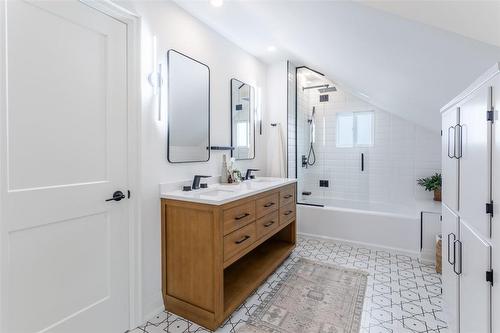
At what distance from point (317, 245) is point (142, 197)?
2375 mm

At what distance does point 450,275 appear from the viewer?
1.54 metres

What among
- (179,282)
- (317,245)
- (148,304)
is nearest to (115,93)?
(179,282)

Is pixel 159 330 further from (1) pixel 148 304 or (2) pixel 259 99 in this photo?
(2) pixel 259 99

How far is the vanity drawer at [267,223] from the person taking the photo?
2.22m

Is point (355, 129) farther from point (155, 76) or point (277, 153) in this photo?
point (155, 76)

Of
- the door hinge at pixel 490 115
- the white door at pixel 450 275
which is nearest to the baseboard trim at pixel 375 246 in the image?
the white door at pixel 450 275

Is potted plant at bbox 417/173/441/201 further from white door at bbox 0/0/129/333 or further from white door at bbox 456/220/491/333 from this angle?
white door at bbox 0/0/129/333

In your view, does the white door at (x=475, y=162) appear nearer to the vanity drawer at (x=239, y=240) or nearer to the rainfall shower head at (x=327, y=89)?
the vanity drawer at (x=239, y=240)

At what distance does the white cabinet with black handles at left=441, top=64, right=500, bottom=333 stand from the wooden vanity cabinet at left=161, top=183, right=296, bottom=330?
1.33 m

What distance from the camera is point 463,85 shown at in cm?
176

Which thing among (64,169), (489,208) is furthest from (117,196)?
(489,208)

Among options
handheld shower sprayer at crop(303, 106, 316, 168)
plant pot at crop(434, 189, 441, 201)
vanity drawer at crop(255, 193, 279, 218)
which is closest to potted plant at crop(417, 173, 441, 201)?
plant pot at crop(434, 189, 441, 201)

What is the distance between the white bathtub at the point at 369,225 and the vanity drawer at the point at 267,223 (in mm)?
1127

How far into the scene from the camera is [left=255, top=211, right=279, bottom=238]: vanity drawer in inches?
87.6
